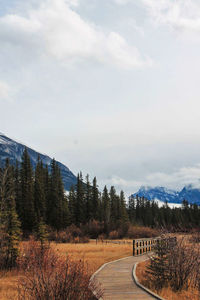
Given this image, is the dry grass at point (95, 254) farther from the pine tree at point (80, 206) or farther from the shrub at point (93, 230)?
the pine tree at point (80, 206)

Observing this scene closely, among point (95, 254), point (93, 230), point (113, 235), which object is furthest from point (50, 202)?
point (95, 254)

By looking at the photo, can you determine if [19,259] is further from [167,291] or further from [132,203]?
[132,203]

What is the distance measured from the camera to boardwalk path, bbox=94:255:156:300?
402 inches

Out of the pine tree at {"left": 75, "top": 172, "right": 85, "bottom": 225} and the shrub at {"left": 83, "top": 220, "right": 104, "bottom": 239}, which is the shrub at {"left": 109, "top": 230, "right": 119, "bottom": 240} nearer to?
the shrub at {"left": 83, "top": 220, "right": 104, "bottom": 239}

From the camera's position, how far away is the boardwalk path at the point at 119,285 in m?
10.2

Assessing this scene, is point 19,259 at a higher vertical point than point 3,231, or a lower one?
lower

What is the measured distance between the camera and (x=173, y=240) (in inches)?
525

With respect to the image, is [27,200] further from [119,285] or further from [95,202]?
[119,285]

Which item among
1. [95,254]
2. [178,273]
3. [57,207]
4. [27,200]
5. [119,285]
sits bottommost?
[95,254]

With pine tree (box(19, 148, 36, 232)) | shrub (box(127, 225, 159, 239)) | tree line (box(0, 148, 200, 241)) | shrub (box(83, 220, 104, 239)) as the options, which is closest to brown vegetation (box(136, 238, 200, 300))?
tree line (box(0, 148, 200, 241))

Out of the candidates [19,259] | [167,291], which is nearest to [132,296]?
[167,291]

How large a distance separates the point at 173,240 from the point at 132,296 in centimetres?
392

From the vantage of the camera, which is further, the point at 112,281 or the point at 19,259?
the point at 19,259

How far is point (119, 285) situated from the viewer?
39.2ft
